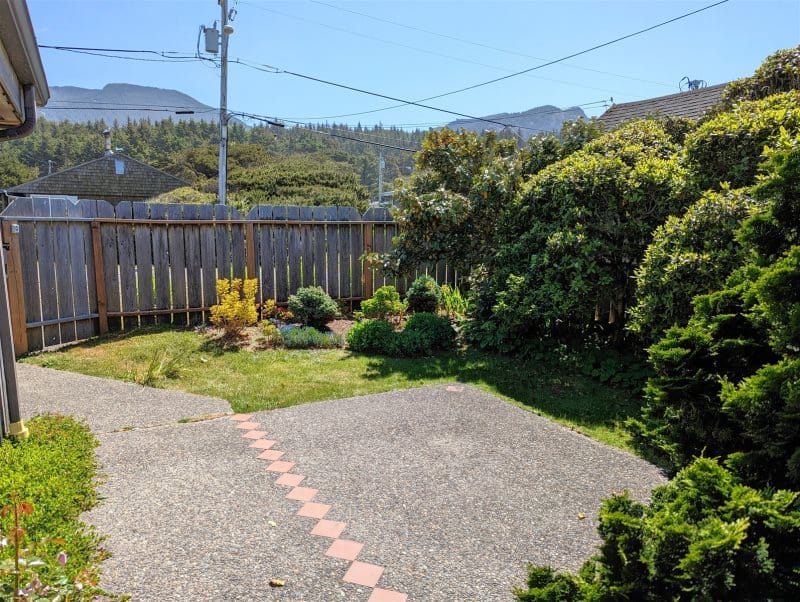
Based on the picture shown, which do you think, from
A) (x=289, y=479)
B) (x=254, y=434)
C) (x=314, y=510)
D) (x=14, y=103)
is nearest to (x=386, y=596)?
(x=314, y=510)

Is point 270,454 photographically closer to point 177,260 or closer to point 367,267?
point 177,260

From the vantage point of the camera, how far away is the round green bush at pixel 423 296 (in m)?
8.22

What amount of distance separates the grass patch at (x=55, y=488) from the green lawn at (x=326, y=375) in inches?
55.8

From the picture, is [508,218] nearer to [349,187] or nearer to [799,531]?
[799,531]

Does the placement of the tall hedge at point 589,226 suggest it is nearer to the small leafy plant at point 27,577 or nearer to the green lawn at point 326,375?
the green lawn at point 326,375

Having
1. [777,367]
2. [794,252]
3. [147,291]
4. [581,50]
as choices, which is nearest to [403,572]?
[777,367]

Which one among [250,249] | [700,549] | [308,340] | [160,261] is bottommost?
[308,340]

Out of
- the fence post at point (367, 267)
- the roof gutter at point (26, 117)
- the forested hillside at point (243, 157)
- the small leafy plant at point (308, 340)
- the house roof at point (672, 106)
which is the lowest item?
the small leafy plant at point (308, 340)

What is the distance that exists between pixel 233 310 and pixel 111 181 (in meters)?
27.8

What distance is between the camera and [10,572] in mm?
1604

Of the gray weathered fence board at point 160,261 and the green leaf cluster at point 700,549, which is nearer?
the green leaf cluster at point 700,549

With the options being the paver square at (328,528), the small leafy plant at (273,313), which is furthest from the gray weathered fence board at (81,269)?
the paver square at (328,528)

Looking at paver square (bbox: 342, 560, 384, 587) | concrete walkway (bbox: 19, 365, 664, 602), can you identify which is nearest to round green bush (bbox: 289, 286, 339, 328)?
concrete walkway (bbox: 19, 365, 664, 602)

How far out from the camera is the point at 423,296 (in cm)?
821
